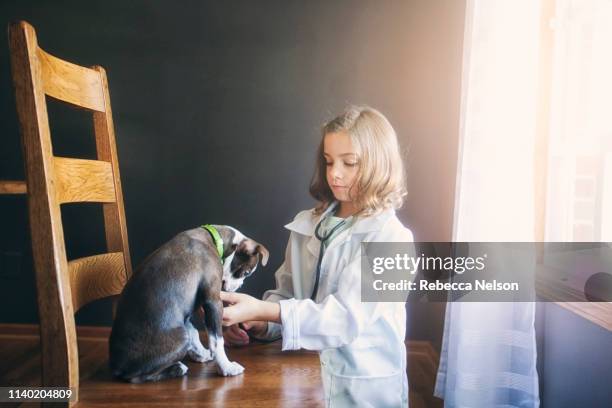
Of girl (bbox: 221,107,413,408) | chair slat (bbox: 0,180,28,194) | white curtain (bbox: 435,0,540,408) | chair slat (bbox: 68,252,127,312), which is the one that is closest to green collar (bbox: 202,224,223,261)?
girl (bbox: 221,107,413,408)

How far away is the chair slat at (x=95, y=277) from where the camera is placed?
0.89m

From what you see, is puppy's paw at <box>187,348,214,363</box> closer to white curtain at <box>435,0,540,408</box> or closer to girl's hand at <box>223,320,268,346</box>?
girl's hand at <box>223,320,268,346</box>

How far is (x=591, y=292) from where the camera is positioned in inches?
36.7

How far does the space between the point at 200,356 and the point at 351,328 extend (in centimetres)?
33

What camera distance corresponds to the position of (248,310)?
880 mm

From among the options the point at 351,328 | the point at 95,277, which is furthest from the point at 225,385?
the point at 95,277

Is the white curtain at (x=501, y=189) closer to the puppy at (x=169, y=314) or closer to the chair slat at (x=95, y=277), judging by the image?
the puppy at (x=169, y=314)

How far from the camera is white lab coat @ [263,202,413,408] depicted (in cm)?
86

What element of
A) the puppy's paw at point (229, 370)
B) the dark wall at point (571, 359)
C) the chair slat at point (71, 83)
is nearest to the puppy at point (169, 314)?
the puppy's paw at point (229, 370)

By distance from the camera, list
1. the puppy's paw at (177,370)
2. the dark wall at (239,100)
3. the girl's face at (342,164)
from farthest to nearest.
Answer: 1. the dark wall at (239,100)
2. the girl's face at (342,164)
3. the puppy's paw at (177,370)

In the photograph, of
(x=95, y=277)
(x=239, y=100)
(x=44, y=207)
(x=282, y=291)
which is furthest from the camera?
(x=239, y=100)

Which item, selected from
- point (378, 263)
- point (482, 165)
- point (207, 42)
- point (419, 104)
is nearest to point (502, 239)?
point (482, 165)

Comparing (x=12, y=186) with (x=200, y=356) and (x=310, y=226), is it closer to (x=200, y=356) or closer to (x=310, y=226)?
(x=200, y=356)

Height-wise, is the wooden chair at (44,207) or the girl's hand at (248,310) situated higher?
the wooden chair at (44,207)
